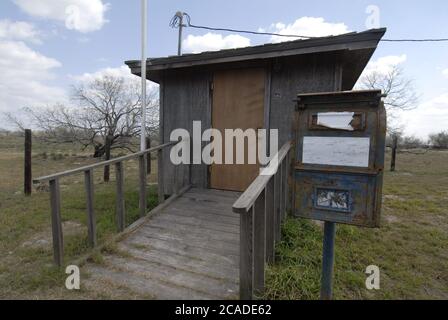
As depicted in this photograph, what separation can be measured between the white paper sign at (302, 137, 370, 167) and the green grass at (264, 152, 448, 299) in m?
1.17

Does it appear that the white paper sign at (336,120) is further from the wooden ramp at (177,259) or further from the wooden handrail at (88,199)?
the wooden handrail at (88,199)

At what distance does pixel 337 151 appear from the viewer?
5.69 feet

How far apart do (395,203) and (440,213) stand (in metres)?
0.79

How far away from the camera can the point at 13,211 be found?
4.75 meters

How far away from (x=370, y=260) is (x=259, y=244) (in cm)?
164

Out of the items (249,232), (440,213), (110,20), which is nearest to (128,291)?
(249,232)

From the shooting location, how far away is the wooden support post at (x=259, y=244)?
2090mm

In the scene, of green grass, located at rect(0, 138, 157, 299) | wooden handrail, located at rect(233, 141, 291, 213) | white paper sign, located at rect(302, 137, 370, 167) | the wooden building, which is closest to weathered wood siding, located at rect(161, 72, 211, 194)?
the wooden building

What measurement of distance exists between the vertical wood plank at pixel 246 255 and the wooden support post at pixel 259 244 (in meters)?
0.17

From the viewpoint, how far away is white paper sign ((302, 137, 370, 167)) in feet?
5.47

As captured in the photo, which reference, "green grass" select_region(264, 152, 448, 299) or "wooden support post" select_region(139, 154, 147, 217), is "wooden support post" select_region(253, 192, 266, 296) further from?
"wooden support post" select_region(139, 154, 147, 217)
